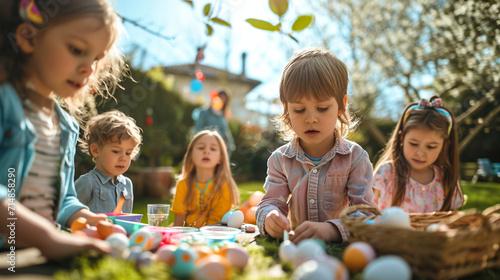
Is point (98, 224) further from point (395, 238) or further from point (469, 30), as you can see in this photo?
point (469, 30)

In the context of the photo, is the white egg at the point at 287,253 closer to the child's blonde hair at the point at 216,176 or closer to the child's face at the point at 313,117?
the child's face at the point at 313,117

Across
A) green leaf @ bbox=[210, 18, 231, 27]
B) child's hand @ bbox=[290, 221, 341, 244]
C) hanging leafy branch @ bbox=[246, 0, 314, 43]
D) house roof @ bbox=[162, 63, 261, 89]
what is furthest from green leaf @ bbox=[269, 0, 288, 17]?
house roof @ bbox=[162, 63, 261, 89]

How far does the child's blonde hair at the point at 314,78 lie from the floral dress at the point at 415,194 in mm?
1118

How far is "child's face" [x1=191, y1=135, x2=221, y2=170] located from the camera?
12.4 feet

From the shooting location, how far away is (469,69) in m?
5.72

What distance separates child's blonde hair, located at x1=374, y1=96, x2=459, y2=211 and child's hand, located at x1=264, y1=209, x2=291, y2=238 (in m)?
1.75

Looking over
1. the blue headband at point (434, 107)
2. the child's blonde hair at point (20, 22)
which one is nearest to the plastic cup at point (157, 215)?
the child's blonde hair at point (20, 22)

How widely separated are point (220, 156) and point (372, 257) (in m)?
2.76

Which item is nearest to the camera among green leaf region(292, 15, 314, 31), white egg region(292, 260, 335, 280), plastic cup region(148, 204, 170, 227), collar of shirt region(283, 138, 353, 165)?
white egg region(292, 260, 335, 280)

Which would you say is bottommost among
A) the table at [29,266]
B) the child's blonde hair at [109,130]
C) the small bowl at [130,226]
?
the table at [29,266]

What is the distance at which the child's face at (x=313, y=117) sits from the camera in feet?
6.98

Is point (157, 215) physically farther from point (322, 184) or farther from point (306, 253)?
point (306, 253)

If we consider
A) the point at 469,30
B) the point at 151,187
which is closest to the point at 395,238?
the point at 469,30

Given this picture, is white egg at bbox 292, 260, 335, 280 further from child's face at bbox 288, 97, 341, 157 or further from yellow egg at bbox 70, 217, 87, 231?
child's face at bbox 288, 97, 341, 157
